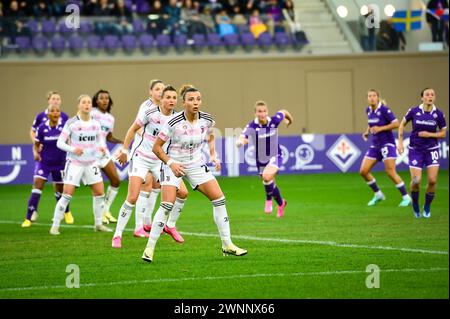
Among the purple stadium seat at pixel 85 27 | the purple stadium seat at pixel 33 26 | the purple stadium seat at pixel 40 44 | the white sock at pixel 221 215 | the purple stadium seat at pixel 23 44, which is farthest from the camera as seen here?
the purple stadium seat at pixel 40 44

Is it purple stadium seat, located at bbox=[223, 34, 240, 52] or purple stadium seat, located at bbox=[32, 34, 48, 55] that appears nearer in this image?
purple stadium seat, located at bbox=[32, 34, 48, 55]

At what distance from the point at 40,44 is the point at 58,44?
620mm

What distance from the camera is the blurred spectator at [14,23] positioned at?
30.4 metres

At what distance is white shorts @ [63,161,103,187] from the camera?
50.0 ft

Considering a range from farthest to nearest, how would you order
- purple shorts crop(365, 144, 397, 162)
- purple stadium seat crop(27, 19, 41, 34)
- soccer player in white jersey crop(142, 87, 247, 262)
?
purple stadium seat crop(27, 19, 41, 34) < purple shorts crop(365, 144, 397, 162) < soccer player in white jersey crop(142, 87, 247, 262)

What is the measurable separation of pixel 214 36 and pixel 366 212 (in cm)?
1600

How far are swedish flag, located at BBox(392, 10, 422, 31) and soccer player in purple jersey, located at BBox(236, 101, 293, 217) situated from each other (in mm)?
14040

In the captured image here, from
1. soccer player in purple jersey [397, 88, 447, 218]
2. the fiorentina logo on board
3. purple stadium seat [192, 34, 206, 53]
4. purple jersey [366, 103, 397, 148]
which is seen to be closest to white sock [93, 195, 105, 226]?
soccer player in purple jersey [397, 88, 447, 218]

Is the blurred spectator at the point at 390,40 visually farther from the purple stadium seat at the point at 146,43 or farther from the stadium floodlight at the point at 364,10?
the purple stadium seat at the point at 146,43

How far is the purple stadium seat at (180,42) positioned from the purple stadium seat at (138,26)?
1265mm

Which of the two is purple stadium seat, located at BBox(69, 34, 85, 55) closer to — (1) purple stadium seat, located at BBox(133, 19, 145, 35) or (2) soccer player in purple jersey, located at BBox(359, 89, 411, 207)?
(1) purple stadium seat, located at BBox(133, 19, 145, 35)

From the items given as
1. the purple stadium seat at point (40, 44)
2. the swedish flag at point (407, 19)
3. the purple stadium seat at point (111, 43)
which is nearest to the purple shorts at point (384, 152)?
the swedish flag at point (407, 19)

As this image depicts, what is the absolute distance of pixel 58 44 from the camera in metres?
31.7

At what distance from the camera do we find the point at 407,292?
910 centimetres
